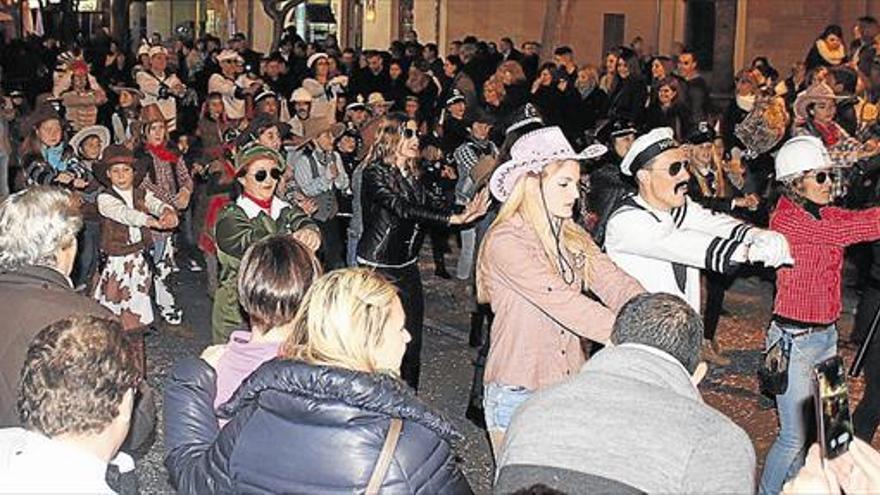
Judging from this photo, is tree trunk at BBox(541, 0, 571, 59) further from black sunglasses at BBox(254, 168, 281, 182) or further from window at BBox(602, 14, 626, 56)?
black sunglasses at BBox(254, 168, 281, 182)

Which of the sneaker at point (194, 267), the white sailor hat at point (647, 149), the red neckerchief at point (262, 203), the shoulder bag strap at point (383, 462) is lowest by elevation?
the sneaker at point (194, 267)

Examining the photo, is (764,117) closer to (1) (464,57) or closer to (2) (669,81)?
(2) (669,81)

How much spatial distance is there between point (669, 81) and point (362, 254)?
358 inches

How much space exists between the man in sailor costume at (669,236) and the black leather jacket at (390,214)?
6.01 feet

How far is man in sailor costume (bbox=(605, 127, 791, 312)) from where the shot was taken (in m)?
6.88

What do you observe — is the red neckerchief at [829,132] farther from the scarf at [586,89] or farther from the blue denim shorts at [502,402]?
the scarf at [586,89]

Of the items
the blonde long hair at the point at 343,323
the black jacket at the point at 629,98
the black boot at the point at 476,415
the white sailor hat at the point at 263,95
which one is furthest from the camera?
the black jacket at the point at 629,98

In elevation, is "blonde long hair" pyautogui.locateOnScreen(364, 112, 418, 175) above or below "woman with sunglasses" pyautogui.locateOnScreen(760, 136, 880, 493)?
above

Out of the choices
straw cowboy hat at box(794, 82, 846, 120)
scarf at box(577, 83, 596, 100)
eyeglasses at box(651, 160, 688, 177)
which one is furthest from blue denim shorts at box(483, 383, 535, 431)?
scarf at box(577, 83, 596, 100)

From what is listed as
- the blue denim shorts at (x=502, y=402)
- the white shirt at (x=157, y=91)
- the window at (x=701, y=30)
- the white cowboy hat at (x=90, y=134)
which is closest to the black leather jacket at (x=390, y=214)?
the blue denim shorts at (x=502, y=402)

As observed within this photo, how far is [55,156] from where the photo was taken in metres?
12.9

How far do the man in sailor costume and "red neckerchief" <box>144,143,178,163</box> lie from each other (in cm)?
633

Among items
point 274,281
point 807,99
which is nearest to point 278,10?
point 807,99

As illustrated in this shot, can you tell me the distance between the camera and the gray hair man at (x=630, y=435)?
4129 millimetres
